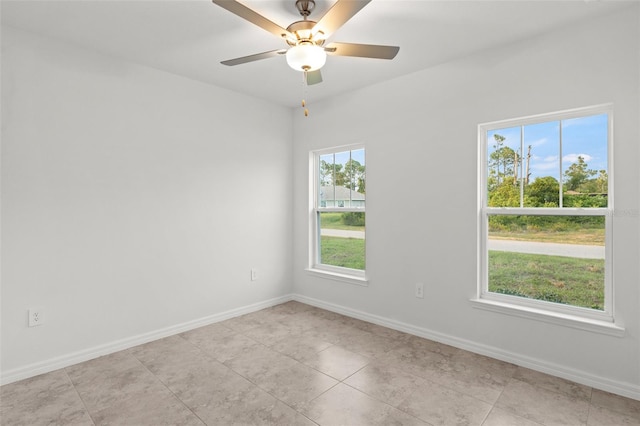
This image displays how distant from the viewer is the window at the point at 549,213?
2.36 m

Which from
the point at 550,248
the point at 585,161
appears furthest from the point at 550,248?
the point at 585,161

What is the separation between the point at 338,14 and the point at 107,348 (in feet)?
10.1

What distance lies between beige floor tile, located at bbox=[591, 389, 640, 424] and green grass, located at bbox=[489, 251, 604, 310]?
0.56 metres

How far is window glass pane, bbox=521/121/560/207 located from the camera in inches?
99.1

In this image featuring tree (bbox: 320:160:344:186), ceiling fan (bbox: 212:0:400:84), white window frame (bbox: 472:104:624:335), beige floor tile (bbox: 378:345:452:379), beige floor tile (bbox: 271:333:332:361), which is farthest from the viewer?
tree (bbox: 320:160:344:186)

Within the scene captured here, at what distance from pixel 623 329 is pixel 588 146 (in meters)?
1.26

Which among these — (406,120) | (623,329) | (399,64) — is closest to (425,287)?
(623,329)

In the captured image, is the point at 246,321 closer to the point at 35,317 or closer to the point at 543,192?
the point at 35,317

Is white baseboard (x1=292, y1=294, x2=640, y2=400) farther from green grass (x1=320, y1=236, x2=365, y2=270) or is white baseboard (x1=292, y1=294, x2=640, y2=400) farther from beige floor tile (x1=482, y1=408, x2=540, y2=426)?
beige floor tile (x1=482, y1=408, x2=540, y2=426)

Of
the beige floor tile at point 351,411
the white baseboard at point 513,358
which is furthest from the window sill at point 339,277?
the beige floor tile at point 351,411

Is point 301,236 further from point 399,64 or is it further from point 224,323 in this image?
point 399,64

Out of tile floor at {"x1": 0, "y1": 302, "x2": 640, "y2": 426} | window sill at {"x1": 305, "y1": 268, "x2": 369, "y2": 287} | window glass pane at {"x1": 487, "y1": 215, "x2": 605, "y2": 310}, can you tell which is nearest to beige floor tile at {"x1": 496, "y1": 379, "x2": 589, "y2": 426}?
tile floor at {"x1": 0, "y1": 302, "x2": 640, "y2": 426}

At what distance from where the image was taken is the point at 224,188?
143 inches

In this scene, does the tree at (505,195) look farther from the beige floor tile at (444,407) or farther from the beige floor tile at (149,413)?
the beige floor tile at (149,413)
